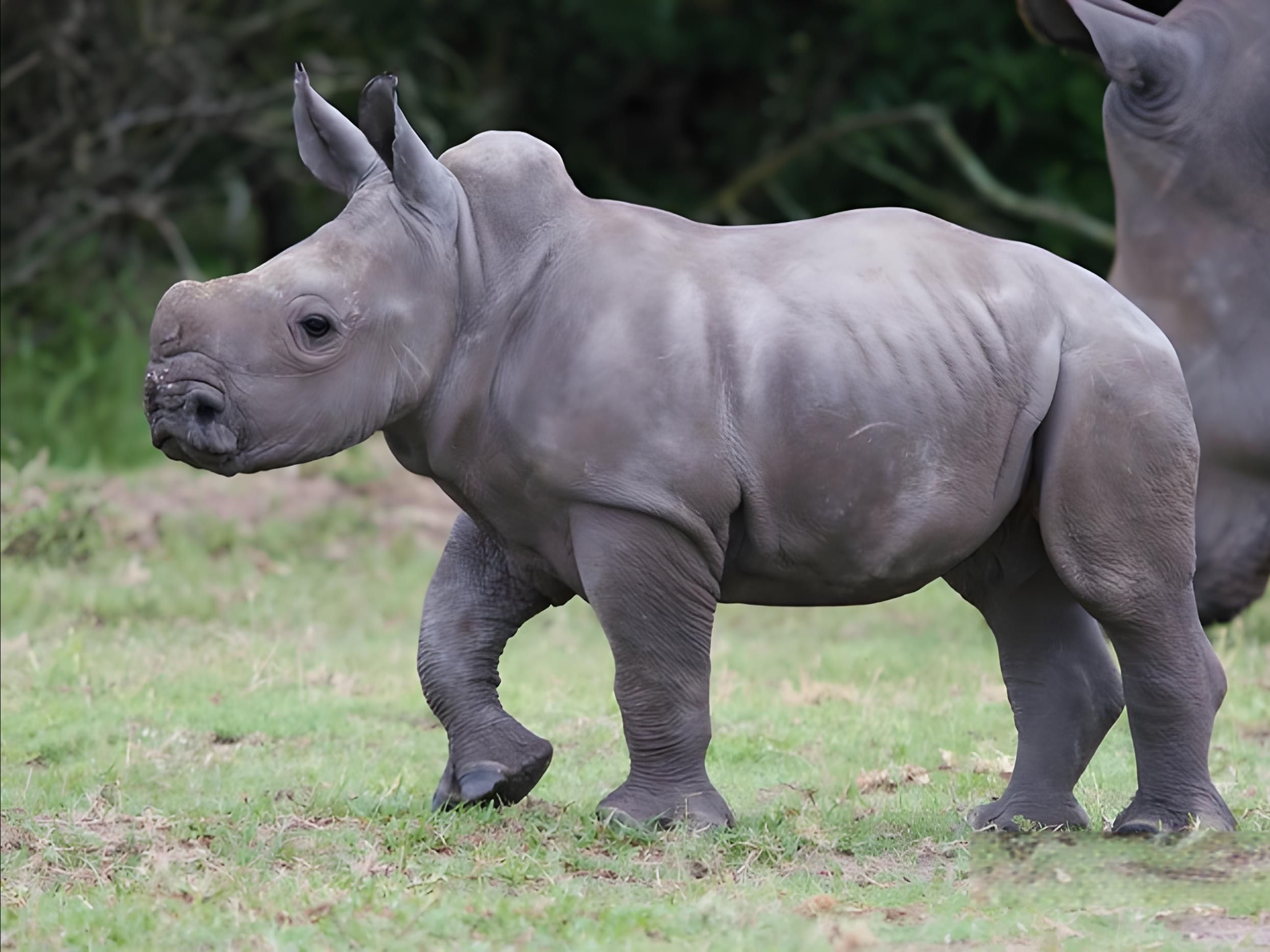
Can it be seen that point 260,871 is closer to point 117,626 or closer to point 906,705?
point 906,705

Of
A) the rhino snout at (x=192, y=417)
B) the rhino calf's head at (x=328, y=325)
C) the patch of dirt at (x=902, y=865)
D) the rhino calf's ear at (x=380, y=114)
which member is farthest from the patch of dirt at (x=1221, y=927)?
the rhino calf's ear at (x=380, y=114)

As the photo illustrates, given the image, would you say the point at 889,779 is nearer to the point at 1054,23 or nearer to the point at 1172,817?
the point at 1172,817

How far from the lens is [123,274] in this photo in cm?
1515

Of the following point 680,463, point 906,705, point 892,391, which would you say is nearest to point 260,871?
point 680,463

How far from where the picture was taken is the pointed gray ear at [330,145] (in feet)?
17.9

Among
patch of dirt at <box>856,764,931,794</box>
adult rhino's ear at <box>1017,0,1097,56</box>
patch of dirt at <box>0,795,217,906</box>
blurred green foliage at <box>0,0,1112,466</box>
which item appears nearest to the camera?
patch of dirt at <box>0,795,217,906</box>

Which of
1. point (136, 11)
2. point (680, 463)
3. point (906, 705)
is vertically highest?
point (136, 11)

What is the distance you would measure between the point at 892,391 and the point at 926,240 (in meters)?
0.57

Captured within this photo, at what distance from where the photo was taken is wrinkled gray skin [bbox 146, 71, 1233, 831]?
207 inches

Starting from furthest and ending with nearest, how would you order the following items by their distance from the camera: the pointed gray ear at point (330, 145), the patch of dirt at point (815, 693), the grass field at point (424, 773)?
the patch of dirt at point (815, 693) → the pointed gray ear at point (330, 145) → the grass field at point (424, 773)

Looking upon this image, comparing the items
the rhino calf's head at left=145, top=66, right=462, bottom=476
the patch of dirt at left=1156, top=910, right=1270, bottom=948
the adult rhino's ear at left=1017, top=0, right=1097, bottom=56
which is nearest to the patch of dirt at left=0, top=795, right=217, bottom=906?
the rhino calf's head at left=145, top=66, right=462, bottom=476

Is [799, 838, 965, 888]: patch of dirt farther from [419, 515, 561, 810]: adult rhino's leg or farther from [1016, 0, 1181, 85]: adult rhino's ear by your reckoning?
[1016, 0, 1181, 85]: adult rhino's ear

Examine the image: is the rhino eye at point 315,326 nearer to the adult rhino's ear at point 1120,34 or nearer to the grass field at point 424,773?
the grass field at point 424,773

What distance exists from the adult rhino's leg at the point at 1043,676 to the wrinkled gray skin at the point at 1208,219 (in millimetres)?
1323
